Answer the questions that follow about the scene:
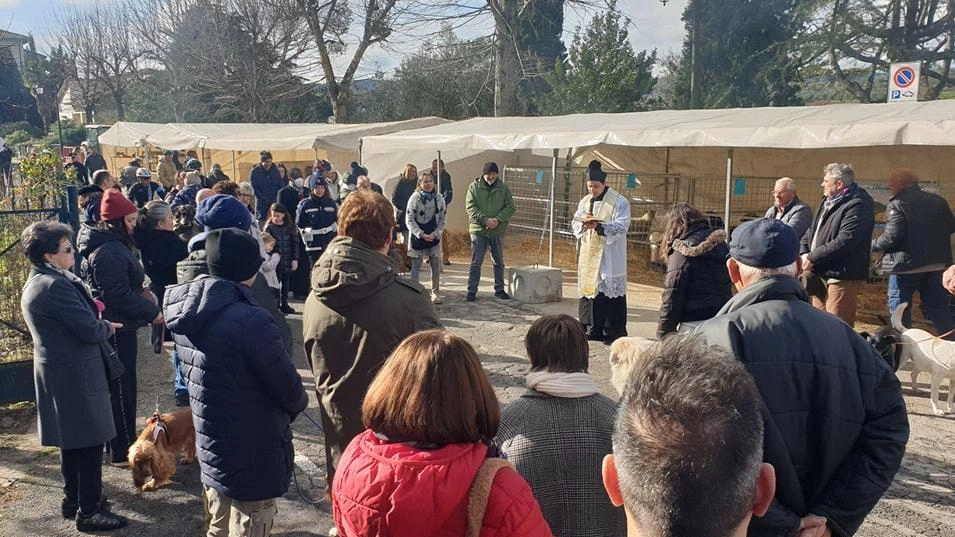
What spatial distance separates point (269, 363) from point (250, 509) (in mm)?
647

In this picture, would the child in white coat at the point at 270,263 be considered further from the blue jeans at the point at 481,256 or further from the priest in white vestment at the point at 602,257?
the priest in white vestment at the point at 602,257

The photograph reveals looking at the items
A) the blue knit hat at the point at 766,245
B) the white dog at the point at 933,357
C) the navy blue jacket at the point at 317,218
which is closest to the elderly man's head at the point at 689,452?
the blue knit hat at the point at 766,245

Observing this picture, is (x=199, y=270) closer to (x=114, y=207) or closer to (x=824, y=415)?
(x=114, y=207)

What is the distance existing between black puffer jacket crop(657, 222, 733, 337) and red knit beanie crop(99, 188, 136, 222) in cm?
365

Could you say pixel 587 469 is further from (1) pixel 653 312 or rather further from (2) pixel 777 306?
(1) pixel 653 312

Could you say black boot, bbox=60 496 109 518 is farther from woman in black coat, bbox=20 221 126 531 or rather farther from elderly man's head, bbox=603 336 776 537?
elderly man's head, bbox=603 336 776 537

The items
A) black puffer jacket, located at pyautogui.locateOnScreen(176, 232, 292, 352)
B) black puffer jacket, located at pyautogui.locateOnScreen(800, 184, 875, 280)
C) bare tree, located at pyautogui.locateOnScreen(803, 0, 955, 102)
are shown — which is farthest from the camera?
bare tree, located at pyautogui.locateOnScreen(803, 0, 955, 102)

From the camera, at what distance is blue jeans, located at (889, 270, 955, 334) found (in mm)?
6508

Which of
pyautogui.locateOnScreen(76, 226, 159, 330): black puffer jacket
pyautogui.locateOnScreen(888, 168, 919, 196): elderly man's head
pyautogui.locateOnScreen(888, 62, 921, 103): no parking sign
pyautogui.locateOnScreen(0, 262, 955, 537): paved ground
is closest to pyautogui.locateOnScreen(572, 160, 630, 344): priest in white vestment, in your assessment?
pyautogui.locateOnScreen(0, 262, 955, 537): paved ground

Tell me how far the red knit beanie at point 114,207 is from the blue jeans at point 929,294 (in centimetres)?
656

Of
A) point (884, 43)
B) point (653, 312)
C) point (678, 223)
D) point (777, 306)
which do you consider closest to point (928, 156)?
point (653, 312)

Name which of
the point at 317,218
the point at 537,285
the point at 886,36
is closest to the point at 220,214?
the point at 317,218

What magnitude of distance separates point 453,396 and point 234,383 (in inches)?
56.2

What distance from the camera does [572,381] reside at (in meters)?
2.37
